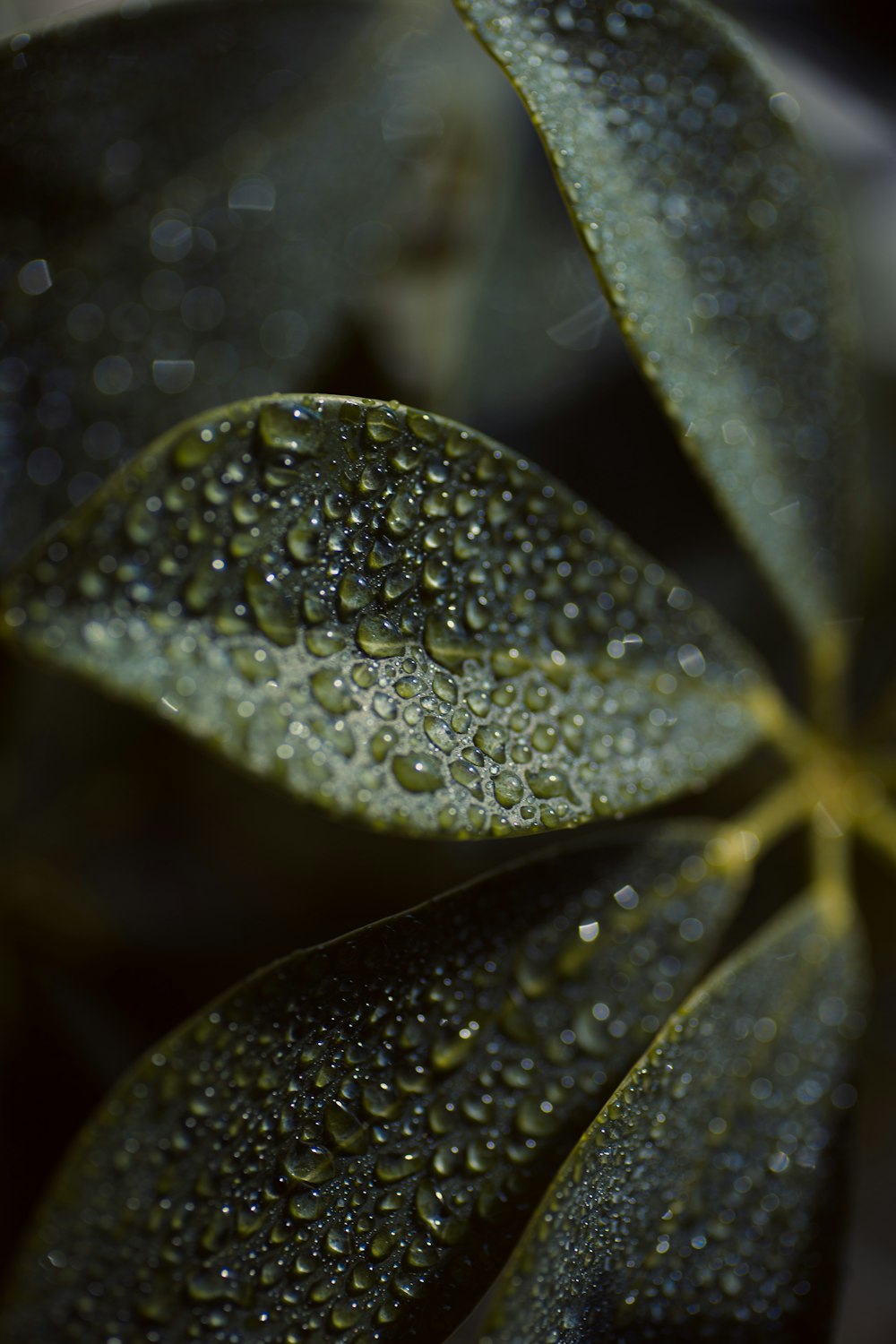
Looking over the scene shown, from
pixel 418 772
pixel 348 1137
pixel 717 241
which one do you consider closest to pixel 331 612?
pixel 418 772

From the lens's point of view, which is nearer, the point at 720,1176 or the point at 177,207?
the point at 720,1176

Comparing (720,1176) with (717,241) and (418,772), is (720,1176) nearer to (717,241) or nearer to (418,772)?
(418,772)

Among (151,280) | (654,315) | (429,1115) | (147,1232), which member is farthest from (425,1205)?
(151,280)

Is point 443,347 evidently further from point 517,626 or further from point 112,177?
point 517,626

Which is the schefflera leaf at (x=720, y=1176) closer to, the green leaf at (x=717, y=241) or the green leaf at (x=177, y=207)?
the green leaf at (x=717, y=241)

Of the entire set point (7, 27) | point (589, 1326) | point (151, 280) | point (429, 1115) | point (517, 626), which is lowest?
point (589, 1326)

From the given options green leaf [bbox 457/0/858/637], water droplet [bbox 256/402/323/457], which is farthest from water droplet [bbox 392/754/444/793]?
green leaf [bbox 457/0/858/637]
